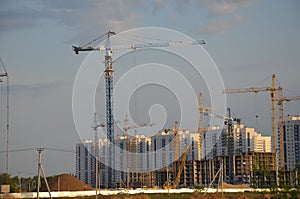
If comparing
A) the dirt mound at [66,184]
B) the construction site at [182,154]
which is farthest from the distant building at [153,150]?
the dirt mound at [66,184]

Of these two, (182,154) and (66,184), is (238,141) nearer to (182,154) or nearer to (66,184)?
(182,154)

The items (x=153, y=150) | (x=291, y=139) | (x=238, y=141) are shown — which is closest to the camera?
(x=291, y=139)

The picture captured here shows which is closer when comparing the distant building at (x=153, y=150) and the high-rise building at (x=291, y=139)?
the high-rise building at (x=291, y=139)

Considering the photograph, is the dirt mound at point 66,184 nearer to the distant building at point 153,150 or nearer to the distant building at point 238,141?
the distant building at point 153,150

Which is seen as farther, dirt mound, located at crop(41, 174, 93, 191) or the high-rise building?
the high-rise building

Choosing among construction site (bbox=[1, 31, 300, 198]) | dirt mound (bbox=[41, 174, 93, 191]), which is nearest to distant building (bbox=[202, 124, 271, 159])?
construction site (bbox=[1, 31, 300, 198])

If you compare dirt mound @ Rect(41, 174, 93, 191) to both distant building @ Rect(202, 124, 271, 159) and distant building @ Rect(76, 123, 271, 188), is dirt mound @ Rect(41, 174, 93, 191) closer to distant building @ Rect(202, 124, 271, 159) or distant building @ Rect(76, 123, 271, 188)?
distant building @ Rect(76, 123, 271, 188)

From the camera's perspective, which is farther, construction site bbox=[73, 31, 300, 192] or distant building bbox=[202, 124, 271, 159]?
distant building bbox=[202, 124, 271, 159]

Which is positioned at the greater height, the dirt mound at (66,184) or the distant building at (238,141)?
the distant building at (238,141)

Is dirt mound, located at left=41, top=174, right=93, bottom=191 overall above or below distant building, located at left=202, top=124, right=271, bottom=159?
below

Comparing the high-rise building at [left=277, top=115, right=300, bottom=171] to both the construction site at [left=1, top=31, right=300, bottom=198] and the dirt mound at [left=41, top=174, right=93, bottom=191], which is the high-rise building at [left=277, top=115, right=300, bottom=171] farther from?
the dirt mound at [left=41, top=174, right=93, bottom=191]

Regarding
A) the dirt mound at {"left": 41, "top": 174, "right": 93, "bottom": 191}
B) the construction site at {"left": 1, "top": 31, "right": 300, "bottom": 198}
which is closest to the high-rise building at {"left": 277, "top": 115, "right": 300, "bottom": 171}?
the construction site at {"left": 1, "top": 31, "right": 300, "bottom": 198}

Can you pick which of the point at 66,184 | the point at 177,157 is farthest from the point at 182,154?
the point at 66,184

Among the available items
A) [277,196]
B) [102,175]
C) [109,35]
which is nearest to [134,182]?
[102,175]
